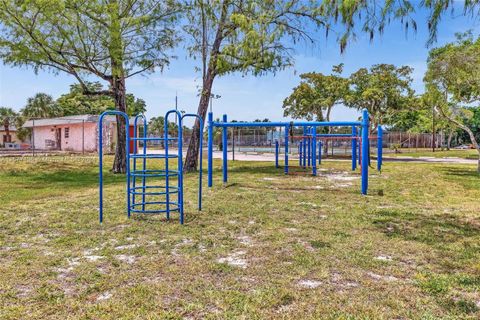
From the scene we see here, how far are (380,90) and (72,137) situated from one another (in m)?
23.2

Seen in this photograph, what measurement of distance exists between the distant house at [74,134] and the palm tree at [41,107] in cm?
807

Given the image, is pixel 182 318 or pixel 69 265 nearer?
pixel 182 318

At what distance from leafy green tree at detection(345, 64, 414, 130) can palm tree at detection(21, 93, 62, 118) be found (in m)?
30.2

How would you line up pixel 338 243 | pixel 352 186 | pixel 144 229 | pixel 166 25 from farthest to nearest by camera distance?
1. pixel 166 25
2. pixel 352 186
3. pixel 144 229
4. pixel 338 243

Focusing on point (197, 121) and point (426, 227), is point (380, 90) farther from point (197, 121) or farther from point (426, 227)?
point (426, 227)

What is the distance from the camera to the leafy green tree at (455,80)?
1258 centimetres

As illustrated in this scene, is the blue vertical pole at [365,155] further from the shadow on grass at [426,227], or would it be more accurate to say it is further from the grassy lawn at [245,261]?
the shadow on grass at [426,227]

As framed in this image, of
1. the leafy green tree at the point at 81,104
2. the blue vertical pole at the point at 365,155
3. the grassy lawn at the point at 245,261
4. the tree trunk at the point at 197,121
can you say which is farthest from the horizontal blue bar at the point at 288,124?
the leafy green tree at the point at 81,104

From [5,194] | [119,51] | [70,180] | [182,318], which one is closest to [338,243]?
[182,318]

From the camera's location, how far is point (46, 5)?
458 inches

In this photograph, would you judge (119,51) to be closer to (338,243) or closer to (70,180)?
(70,180)

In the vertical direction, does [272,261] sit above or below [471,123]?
below

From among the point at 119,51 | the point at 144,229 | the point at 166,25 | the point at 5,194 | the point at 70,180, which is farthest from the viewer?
the point at 166,25

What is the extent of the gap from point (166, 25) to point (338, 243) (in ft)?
38.5
